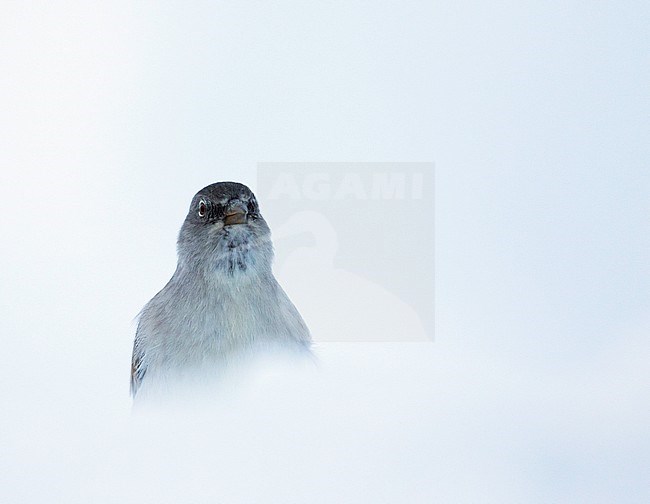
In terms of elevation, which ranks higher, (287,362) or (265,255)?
(265,255)

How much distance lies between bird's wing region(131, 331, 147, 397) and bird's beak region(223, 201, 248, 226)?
1.06ft

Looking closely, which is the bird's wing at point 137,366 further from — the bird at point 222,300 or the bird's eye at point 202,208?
the bird's eye at point 202,208

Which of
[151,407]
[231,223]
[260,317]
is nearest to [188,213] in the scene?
[231,223]

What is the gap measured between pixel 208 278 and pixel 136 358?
267 millimetres

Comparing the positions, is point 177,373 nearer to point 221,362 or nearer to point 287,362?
point 221,362

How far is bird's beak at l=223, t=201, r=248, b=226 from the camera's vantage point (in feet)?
4.71

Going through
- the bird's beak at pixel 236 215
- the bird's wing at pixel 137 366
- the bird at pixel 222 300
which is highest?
the bird's beak at pixel 236 215

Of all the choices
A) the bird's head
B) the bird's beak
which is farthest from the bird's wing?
the bird's beak

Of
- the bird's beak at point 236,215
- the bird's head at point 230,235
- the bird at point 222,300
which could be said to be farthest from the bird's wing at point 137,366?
the bird's beak at point 236,215

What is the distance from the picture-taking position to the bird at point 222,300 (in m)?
1.43

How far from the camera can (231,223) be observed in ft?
4.72

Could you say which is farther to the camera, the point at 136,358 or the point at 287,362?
the point at 136,358

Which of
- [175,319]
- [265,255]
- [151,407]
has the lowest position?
[151,407]

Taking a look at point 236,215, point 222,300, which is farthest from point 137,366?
point 236,215
